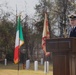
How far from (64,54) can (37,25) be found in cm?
1166

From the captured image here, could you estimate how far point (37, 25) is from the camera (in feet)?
43.5

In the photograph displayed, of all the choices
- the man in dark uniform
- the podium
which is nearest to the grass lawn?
the man in dark uniform

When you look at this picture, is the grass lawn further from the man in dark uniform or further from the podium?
the podium

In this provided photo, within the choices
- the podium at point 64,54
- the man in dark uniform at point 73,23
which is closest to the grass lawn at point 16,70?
the man in dark uniform at point 73,23

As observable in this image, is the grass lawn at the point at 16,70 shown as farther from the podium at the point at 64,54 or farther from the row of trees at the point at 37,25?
the podium at the point at 64,54

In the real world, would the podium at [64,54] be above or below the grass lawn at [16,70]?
above

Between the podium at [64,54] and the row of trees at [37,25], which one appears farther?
the row of trees at [37,25]

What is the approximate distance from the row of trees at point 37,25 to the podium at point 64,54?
11.3 m

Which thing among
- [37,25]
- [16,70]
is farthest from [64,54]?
[37,25]

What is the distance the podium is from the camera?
159 cm

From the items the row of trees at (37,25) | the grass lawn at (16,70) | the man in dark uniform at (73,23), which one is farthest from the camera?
the row of trees at (37,25)

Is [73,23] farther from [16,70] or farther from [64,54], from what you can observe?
[16,70]

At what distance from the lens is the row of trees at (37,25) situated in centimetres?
1299

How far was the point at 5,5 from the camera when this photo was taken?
13414 mm
